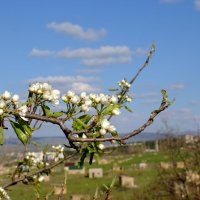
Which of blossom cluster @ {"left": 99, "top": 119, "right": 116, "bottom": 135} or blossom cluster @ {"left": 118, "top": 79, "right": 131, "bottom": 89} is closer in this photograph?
blossom cluster @ {"left": 99, "top": 119, "right": 116, "bottom": 135}

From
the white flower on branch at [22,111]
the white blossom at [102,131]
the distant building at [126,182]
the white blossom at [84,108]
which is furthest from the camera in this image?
the distant building at [126,182]

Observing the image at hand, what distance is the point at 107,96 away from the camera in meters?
2.90

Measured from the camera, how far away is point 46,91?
105 inches

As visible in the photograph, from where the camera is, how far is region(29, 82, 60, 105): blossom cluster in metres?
2.65

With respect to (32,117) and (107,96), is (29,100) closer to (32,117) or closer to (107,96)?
(32,117)

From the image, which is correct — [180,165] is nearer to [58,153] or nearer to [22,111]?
[58,153]

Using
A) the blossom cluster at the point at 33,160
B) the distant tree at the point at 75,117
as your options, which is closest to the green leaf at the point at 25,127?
the distant tree at the point at 75,117

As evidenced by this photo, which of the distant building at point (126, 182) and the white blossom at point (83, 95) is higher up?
the white blossom at point (83, 95)

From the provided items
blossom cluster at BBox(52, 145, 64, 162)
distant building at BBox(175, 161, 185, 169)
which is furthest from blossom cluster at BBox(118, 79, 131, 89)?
distant building at BBox(175, 161, 185, 169)

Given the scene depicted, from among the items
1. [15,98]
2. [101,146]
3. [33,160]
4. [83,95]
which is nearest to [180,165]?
[33,160]

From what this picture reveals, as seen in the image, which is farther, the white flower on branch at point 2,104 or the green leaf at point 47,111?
the green leaf at point 47,111

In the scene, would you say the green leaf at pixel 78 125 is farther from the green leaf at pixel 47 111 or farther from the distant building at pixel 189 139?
the distant building at pixel 189 139

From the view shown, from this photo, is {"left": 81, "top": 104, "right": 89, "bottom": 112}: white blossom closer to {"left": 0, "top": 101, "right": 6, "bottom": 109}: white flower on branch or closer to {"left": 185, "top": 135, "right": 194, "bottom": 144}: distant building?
{"left": 0, "top": 101, "right": 6, "bottom": 109}: white flower on branch

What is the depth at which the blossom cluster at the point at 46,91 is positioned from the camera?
2650 mm
